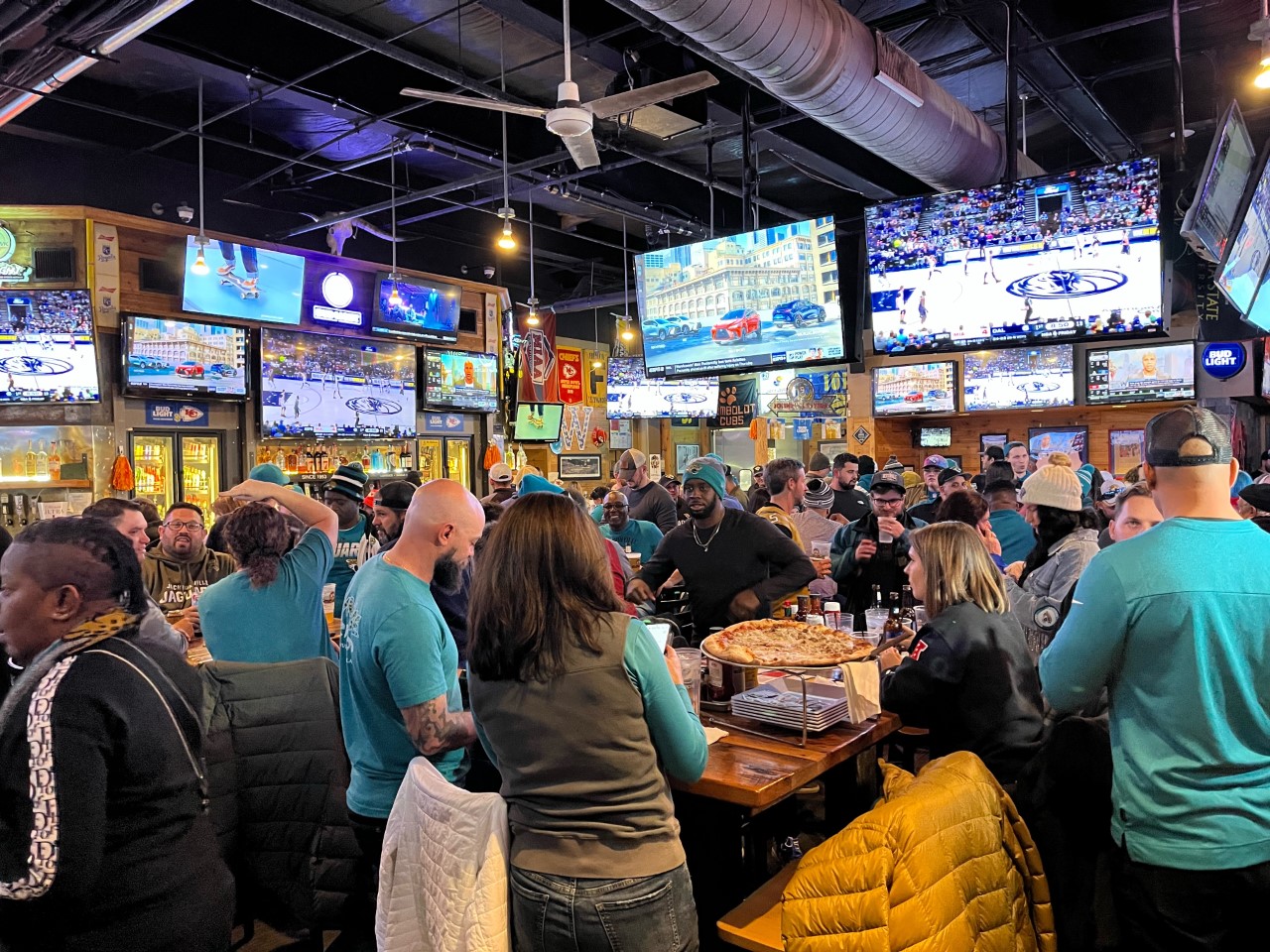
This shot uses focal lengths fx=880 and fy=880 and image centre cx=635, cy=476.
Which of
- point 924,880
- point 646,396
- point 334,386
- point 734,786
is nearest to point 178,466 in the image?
point 334,386

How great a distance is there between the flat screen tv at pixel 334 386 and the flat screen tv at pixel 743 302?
191 inches

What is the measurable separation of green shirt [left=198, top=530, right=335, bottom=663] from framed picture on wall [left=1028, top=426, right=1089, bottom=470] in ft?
37.0

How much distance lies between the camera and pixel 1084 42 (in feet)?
24.6

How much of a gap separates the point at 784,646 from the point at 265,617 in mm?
1984

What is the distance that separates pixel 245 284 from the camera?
9883 millimetres

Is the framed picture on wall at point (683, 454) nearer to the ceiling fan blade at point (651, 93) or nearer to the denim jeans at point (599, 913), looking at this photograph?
the ceiling fan blade at point (651, 93)

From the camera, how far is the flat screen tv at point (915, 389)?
42.5 feet

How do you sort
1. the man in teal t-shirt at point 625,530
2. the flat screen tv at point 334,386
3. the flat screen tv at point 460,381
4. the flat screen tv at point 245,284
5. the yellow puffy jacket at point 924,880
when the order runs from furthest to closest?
the flat screen tv at point 460,381, the flat screen tv at point 334,386, the flat screen tv at point 245,284, the man in teal t-shirt at point 625,530, the yellow puffy jacket at point 924,880

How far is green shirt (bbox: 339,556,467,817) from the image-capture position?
2.41m

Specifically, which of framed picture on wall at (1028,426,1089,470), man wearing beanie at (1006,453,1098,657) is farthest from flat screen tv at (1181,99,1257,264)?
framed picture on wall at (1028,426,1089,470)

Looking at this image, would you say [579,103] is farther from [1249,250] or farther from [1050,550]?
[1249,250]

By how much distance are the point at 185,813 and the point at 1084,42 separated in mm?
8581

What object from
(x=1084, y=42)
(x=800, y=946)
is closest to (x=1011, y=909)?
(x=800, y=946)

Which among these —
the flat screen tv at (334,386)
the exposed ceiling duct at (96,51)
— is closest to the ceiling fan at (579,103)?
the exposed ceiling duct at (96,51)
